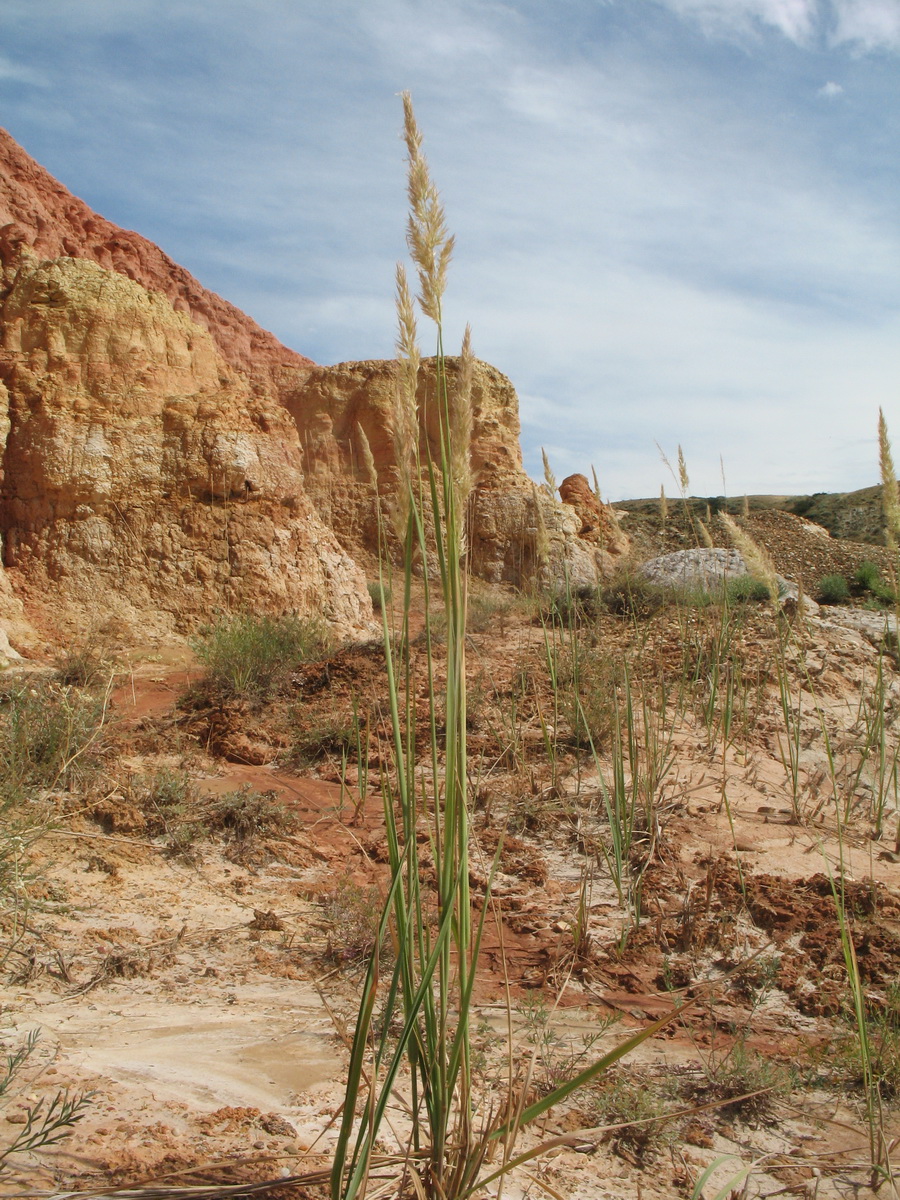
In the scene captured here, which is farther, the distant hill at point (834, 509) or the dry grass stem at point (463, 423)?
the distant hill at point (834, 509)

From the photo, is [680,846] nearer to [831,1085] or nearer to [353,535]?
[831,1085]

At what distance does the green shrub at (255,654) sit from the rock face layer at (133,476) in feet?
6.13

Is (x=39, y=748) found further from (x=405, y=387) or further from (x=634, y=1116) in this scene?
(x=405, y=387)

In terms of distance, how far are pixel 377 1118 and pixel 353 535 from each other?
14490mm

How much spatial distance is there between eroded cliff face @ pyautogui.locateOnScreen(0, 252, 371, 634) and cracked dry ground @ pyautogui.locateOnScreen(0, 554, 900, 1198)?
368 centimetres

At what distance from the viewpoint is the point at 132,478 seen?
9.55 m

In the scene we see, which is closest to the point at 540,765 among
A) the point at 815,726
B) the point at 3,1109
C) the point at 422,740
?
the point at 422,740

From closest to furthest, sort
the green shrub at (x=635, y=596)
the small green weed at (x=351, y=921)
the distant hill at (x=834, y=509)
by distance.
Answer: the small green weed at (x=351, y=921) < the green shrub at (x=635, y=596) < the distant hill at (x=834, y=509)

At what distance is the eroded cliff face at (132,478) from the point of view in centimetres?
922

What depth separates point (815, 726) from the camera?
5.29 m

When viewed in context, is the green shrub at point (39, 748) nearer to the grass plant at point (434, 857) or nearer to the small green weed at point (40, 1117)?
the small green weed at point (40, 1117)

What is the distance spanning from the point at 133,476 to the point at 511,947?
8.06 m

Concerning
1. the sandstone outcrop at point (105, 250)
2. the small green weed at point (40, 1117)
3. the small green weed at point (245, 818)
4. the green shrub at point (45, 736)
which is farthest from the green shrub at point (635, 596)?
the sandstone outcrop at point (105, 250)

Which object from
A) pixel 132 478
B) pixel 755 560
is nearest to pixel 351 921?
pixel 755 560
